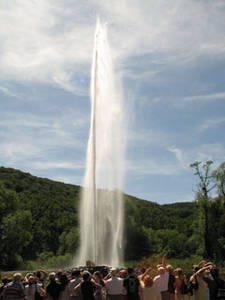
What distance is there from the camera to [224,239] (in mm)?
49156

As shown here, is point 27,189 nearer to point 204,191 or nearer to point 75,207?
point 75,207

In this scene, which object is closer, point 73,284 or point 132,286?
point 132,286

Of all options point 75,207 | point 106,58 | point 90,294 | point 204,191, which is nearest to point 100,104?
point 106,58

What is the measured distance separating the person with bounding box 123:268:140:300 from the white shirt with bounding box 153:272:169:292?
1.12 metres

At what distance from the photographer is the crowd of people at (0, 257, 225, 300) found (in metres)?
9.80

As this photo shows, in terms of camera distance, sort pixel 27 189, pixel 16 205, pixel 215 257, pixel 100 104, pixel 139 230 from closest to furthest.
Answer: pixel 100 104 → pixel 215 257 → pixel 16 205 → pixel 139 230 → pixel 27 189

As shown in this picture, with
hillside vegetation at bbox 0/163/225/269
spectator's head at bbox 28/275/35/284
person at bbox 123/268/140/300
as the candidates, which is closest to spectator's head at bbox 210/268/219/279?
person at bbox 123/268/140/300

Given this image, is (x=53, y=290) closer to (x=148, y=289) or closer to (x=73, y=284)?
(x=73, y=284)

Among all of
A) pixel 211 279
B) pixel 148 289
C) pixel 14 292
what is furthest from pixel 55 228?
pixel 14 292

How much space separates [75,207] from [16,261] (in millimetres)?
39622

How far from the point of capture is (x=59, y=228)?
7731 cm

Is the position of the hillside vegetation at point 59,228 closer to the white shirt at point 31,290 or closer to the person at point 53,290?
the person at point 53,290

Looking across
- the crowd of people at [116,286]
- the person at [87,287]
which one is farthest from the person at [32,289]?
the person at [87,287]

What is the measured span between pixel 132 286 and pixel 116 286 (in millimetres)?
560
